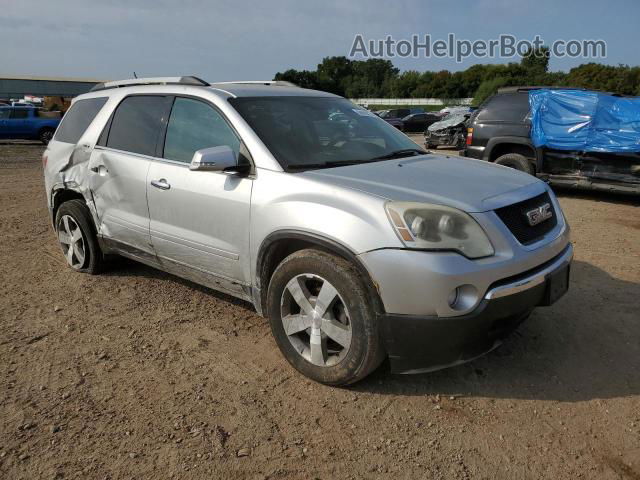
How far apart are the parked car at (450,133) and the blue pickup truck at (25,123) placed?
15010 millimetres

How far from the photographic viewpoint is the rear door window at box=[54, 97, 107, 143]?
4.77m

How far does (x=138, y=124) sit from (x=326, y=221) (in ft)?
7.20

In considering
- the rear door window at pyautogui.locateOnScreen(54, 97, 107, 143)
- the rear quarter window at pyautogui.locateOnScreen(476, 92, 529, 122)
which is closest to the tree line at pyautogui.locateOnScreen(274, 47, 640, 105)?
the rear quarter window at pyautogui.locateOnScreen(476, 92, 529, 122)

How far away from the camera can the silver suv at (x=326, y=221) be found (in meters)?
2.63

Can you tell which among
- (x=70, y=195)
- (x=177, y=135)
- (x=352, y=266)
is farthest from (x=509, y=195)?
(x=70, y=195)

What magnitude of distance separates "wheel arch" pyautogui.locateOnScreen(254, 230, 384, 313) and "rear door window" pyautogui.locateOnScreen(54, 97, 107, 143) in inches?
102

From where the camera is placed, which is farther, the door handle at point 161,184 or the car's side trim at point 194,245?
the door handle at point 161,184

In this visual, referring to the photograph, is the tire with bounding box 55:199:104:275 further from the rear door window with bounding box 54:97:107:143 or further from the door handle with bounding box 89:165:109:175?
the rear door window with bounding box 54:97:107:143

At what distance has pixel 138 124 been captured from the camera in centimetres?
418

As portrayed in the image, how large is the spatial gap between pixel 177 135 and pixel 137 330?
4.87 feet

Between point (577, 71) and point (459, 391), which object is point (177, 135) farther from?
point (577, 71)

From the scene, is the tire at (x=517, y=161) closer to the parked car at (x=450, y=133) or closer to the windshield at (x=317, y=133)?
the windshield at (x=317, y=133)

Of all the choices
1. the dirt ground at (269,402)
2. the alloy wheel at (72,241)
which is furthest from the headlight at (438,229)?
the alloy wheel at (72,241)

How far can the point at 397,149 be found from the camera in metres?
3.93
